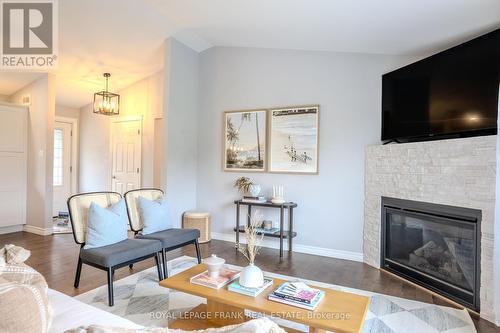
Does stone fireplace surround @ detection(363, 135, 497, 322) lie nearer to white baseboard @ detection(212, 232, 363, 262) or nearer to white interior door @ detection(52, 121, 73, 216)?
white baseboard @ detection(212, 232, 363, 262)

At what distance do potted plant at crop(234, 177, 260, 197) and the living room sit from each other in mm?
20

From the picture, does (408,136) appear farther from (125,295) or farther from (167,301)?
(125,295)

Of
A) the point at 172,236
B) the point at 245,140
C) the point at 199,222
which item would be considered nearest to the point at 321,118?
the point at 245,140

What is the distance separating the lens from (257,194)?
4398 millimetres

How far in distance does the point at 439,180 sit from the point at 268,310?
216cm

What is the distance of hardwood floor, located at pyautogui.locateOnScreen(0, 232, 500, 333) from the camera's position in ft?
9.66

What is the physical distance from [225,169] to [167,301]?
2497 mm

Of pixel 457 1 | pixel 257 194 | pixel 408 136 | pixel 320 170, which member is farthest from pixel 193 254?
pixel 457 1

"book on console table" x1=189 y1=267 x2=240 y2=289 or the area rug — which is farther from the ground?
"book on console table" x1=189 y1=267 x2=240 y2=289

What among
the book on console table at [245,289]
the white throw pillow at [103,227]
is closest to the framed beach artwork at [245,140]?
the white throw pillow at [103,227]

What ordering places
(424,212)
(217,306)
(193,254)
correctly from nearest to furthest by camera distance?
(217,306) < (424,212) < (193,254)

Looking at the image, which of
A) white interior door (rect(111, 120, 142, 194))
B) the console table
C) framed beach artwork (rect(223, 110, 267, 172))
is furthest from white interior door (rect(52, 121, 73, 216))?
the console table

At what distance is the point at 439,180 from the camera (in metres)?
2.93

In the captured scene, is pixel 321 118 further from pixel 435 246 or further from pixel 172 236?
pixel 172 236
